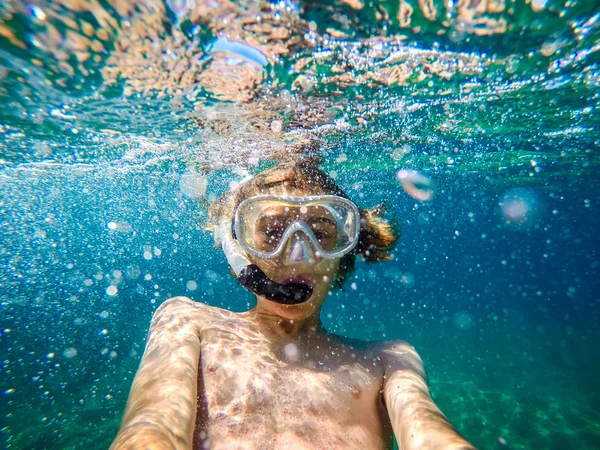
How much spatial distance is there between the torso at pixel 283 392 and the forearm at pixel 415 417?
0.28 metres

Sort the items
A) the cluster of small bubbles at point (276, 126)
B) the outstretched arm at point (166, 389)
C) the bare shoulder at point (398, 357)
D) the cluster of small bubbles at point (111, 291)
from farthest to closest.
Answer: the cluster of small bubbles at point (111, 291)
the cluster of small bubbles at point (276, 126)
the bare shoulder at point (398, 357)
the outstretched arm at point (166, 389)

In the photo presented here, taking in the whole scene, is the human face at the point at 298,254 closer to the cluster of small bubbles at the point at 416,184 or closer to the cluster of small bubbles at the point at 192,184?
the cluster of small bubbles at the point at 192,184

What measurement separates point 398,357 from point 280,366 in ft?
5.14

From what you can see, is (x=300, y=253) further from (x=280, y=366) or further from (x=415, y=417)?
(x=415, y=417)

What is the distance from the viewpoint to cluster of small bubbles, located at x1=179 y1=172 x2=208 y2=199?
1991cm

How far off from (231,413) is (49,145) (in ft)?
46.1

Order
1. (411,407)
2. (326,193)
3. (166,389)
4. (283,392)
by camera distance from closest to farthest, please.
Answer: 1. (166,389)
2. (411,407)
3. (283,392)
4. (326,193)

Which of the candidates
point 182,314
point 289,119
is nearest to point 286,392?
point 182,314

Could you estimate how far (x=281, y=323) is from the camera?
389cm

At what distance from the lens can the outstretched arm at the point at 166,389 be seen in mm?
2084

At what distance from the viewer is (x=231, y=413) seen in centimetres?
289

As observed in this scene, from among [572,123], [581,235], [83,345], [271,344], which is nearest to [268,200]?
[271,344]

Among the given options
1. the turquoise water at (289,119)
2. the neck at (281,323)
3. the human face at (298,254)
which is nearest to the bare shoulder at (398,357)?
the neck at (281,323)

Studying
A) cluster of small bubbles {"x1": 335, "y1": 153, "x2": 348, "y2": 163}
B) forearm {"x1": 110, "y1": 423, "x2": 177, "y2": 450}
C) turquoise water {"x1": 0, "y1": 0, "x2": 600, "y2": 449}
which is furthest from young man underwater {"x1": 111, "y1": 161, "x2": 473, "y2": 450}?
cluster of small bubbles {"x1": 335, "y1": 153, "x2": 348, "y2": 163}
